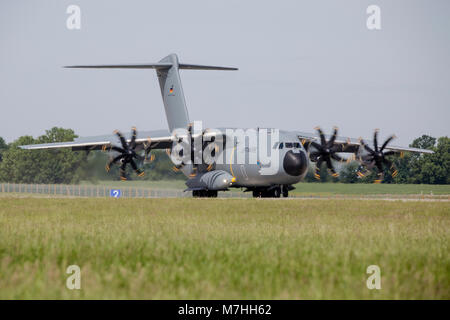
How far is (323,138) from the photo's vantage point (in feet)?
123

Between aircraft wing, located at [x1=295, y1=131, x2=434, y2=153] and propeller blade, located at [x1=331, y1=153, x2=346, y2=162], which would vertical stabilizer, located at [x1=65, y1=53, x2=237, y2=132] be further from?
propeller blade, located at [x1=331, y1=153, x2=346, y2=162]

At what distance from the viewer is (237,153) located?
36.6 meters

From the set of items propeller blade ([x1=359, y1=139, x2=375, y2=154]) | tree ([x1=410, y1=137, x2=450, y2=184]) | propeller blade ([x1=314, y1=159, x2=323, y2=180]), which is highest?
propeller blade ([x1=359, y1=139, x2=375, y2=154])

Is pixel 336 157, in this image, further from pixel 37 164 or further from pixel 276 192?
pixel 37 164

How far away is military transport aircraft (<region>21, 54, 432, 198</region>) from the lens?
3478 centimetres

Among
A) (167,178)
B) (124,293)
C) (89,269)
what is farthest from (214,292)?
(167,178)

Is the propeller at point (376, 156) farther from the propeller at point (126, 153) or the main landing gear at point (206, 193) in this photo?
the propeller at point (126, 153)

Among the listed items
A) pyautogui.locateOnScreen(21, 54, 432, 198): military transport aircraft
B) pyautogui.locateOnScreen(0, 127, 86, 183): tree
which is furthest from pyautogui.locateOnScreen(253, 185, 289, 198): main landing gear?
pyautogui.locateOnScreen(0, 127, 86, 183): tree

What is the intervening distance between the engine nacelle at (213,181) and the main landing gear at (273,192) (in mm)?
2617

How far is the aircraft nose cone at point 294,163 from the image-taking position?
33.8 meters

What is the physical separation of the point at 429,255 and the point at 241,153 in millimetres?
26737

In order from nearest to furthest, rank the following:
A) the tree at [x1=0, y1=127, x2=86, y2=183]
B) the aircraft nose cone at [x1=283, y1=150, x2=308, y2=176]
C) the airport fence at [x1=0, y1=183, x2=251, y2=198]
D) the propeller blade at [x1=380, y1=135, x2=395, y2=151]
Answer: the aircraft nose cone at [x1=283, y1=150, x2=308, y2=176] < the propeller blade at [x1=380, y1=135, x2=395, y2=151] < the airport fence at [x1=0, y1=183, x2=251, y2=198] < the tree at [x1=0, y1=127, x2=86, y2=183]

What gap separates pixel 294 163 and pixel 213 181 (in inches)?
217

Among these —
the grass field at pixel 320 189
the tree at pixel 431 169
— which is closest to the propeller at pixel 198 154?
the grass field at pixel 320 189
